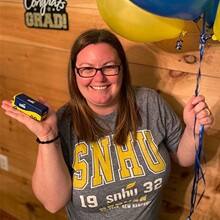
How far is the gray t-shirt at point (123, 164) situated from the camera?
1235mm

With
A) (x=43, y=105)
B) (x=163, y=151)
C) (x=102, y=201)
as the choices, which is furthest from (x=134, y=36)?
(x=102, y=201)

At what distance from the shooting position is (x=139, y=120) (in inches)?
50.9

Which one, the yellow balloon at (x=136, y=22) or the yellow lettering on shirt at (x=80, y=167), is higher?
the yellow balloon at (x=136, y=22)

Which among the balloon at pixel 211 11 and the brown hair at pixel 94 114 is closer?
the balloon at pixel 211 11

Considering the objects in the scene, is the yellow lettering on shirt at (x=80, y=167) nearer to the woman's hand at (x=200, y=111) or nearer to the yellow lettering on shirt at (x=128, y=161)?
the yellow lettering on shirt at (x=128, y=161)

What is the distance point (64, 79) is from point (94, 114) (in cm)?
48

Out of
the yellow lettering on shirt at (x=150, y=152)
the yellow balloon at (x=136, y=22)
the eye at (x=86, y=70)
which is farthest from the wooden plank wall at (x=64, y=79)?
the eye at (x=86, y=70)

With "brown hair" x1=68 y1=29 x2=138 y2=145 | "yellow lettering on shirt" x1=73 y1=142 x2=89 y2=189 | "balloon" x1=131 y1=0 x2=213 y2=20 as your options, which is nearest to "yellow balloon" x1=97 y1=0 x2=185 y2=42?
Result: "balloon" x1=131 y1=0 x2=213 y2=20

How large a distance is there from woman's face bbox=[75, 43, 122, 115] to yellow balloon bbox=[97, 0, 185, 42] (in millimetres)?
127

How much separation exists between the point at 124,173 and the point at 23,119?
→ 39cm

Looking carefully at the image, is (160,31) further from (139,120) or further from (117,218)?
(117,218)

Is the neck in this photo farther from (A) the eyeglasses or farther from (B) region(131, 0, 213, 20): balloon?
(B) region(131, 0, 213, 20): balloon

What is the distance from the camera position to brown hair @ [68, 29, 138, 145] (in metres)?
1.23

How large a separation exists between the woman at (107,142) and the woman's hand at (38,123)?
4cm
